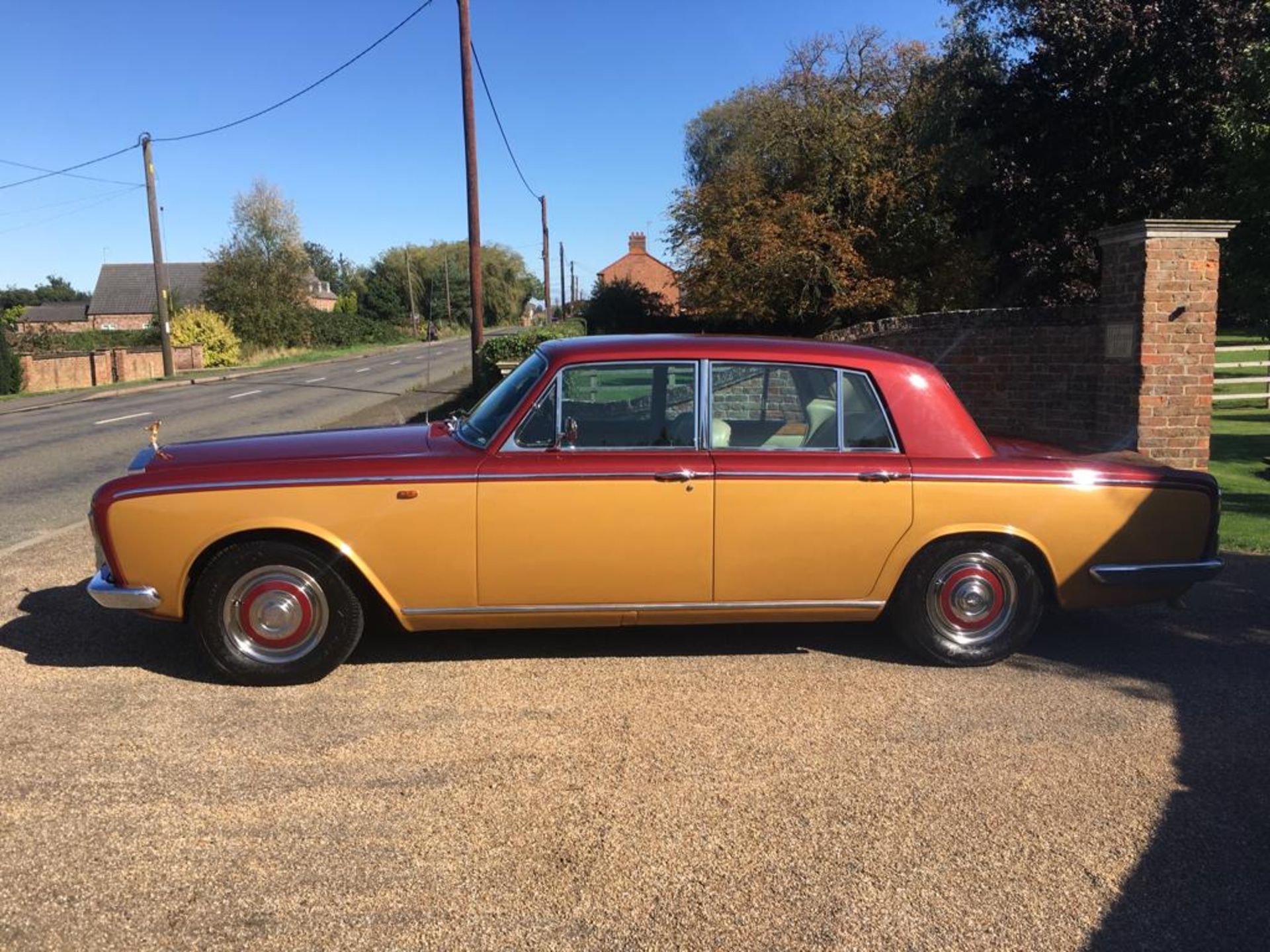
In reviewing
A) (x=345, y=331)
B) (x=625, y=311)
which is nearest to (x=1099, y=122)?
(x=625, y=311)

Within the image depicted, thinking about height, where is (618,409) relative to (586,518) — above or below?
above

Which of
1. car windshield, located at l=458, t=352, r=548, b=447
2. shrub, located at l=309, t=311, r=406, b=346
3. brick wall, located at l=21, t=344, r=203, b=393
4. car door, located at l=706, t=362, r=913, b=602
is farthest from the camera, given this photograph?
shrub, located at l=309, t=311, r=406, b=346

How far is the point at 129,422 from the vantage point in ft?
57.9

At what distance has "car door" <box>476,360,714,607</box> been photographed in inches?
172

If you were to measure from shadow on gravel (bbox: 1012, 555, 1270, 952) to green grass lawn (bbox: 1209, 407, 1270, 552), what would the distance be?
3.43 feet

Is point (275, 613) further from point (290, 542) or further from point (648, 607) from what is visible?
point (648, 607)

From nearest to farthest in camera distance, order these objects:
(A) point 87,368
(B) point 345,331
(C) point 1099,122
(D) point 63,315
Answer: (C) point 1099,122 → (A) point 87,368 → (B) point 345,331 → (D) point 63,315

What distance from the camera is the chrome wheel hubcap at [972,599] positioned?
4684 mm

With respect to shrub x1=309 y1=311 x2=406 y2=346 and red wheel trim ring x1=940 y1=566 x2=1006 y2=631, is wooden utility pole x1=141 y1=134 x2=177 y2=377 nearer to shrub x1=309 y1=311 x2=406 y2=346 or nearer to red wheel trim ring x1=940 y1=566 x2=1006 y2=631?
shrub x1=309 y1=311 x2=406 y2=346

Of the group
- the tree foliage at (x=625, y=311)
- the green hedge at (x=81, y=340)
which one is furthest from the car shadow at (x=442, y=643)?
the green hedge at (x=81, y=340)

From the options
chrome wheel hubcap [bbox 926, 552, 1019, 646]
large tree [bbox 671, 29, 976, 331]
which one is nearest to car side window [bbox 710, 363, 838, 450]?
chrome wheel hubcap [bbox 926, 552, 1019, 646]

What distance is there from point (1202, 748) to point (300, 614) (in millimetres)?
3727

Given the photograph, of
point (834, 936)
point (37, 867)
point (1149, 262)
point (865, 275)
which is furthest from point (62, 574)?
point (865, 275)

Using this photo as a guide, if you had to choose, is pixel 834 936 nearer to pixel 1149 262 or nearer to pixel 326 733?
pixel 326 733
